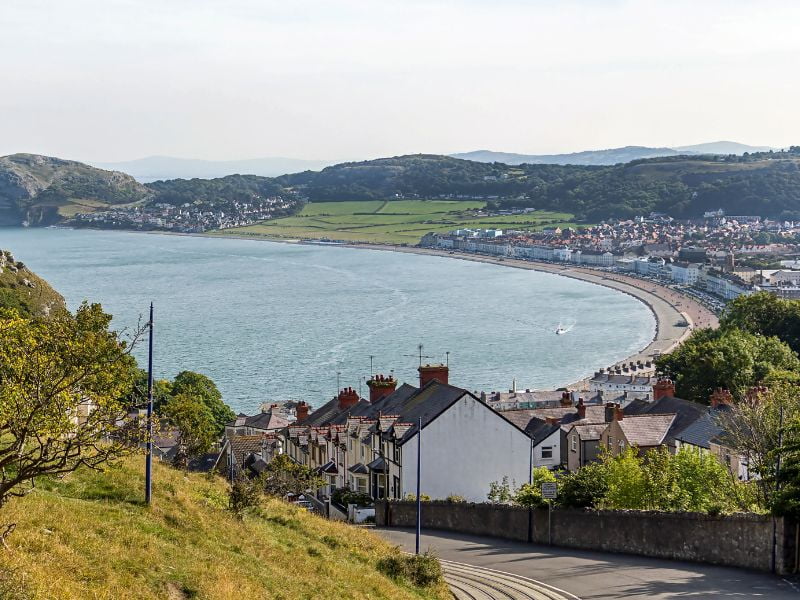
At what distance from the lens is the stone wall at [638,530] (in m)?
16.4

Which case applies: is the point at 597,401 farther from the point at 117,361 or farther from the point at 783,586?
the point at 117,361

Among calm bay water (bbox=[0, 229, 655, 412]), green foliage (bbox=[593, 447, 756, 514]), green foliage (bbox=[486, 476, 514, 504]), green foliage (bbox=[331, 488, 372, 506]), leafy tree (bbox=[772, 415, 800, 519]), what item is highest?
leafy tree (bbox=[772, 415, 800, 519])

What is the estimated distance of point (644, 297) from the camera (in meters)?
125

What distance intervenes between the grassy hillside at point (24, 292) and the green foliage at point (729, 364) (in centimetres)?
2740

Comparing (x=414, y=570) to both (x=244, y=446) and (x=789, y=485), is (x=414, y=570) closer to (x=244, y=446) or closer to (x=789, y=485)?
(x=789, y=485)

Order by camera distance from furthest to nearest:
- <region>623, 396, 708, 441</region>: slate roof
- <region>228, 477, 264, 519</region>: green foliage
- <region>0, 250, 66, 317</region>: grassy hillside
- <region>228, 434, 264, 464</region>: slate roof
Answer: <region>0, 250, 66, 317</region>: grassy hillside, <region>623, 396, 708, 441</region>: slate roof, <region>228, 434, 264, 464</region>: slate roof, <region>228, 477, 264, 519</region>: green foliage

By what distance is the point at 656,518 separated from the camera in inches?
712

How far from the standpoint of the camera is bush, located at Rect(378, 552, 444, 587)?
1435 cm

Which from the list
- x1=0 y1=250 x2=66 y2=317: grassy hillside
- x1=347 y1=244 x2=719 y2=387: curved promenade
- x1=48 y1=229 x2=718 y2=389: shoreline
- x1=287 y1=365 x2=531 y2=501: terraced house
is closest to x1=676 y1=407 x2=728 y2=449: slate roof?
x1=287 y1=365 x2=531 y2=501: terraced house

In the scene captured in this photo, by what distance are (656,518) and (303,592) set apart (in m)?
8.38

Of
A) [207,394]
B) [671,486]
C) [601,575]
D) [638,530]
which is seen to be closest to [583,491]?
[638,530]

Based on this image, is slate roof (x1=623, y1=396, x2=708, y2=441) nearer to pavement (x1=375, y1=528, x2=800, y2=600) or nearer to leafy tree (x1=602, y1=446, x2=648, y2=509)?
leafy tree (x1=602, y1=446, x2=648, y2=509)

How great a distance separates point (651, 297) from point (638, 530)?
109310 millimetres

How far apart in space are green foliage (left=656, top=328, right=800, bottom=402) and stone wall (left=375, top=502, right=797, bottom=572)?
73.8 ft
